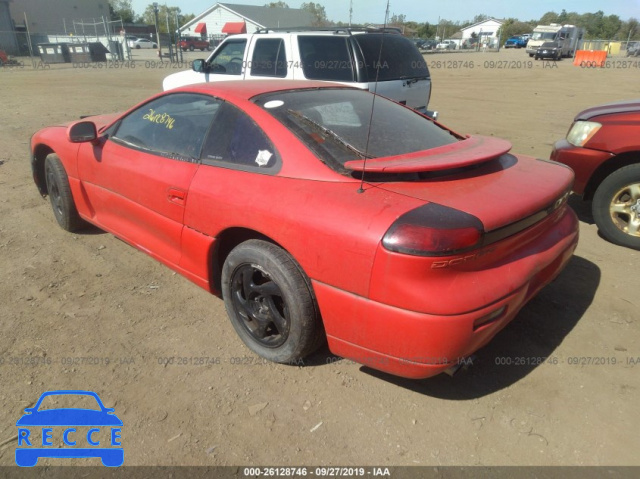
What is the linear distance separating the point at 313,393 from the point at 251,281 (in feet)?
2.31

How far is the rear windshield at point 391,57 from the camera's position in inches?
240

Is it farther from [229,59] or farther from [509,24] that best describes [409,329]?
[509,24]

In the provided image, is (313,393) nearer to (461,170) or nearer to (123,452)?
(123,452)

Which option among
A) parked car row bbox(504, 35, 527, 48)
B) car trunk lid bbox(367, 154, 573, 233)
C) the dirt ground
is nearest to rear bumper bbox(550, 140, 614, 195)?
the dirt ground

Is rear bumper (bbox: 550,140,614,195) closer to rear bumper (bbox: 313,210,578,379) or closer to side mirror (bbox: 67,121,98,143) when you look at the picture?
rear bumper (bbox: 313,210,578,379)

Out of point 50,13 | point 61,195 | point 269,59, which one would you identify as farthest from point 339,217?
point 50,13

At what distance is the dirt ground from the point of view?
7.00 feet

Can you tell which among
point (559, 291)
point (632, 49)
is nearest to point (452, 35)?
point (632, 49)

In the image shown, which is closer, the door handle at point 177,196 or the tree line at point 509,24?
the door handle at point 177,196

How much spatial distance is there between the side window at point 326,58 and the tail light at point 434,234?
4.47 metres

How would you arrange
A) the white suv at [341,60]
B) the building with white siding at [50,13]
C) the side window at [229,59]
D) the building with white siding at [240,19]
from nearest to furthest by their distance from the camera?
the white suv at [341,60] < the side window at [229,59] < the building with white siding at [50,13] < the building with white siding at [240,19]

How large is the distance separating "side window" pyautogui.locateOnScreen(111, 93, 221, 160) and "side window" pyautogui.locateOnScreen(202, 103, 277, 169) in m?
0.10

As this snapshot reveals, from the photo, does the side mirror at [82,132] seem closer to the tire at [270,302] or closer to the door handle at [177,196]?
the door handle at [177,196]

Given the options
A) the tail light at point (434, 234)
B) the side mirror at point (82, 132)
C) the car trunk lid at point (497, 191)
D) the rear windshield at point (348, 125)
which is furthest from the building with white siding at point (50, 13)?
the tail light at point (434, 234)
